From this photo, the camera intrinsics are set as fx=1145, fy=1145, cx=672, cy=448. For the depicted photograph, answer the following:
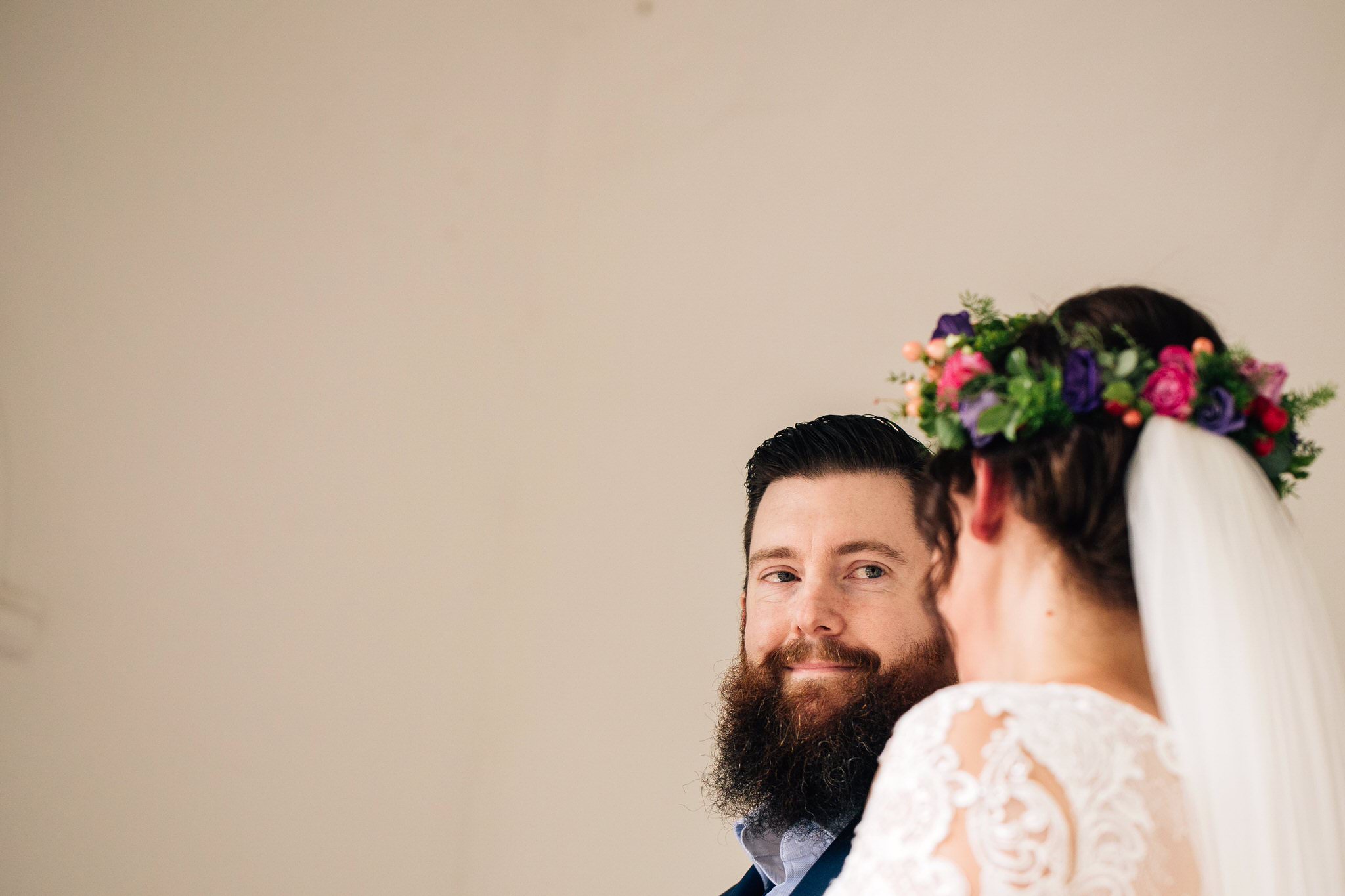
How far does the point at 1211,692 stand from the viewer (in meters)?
1.32

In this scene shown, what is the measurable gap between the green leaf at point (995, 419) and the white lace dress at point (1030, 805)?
0.32 m

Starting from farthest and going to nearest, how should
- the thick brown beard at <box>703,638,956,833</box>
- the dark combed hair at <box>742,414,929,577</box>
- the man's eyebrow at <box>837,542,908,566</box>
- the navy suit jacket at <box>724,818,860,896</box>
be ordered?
1. the dark combed hair at <box>742,414,929,577</box>
2. the man's eyebrow at <box>837,542,908,566</box>
3. the thick brown beard at <box>703,638,956,833</box>
4. the navy suit jacket at <box>724,818,860,896</box>

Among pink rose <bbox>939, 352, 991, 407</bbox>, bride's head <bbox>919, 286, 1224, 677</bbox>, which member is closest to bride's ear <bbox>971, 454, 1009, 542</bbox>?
bride's head <bbox>919, 286, 1224, 677</bbox>

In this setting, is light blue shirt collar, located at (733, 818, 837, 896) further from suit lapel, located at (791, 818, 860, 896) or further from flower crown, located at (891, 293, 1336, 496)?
flower crown, located at (891, 293, 1336, 496)

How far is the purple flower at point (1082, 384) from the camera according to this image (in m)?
1.40

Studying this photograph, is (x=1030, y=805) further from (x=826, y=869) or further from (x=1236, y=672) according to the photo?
(x=826, y=869)

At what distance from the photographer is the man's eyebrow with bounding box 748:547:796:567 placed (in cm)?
273

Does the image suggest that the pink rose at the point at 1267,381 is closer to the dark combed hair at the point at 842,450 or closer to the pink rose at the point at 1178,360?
the pink rose at the point at 1178,360

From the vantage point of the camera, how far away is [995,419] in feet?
4.72

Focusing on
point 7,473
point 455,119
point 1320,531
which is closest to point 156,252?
point 7,473

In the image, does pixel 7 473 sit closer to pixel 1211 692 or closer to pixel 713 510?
A: pixel 713 510

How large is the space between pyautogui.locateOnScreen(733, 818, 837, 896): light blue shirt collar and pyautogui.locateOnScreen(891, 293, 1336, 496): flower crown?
129cm

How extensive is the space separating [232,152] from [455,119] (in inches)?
43.3

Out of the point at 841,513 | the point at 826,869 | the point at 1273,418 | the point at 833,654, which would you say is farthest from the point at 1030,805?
the point at 841,513
